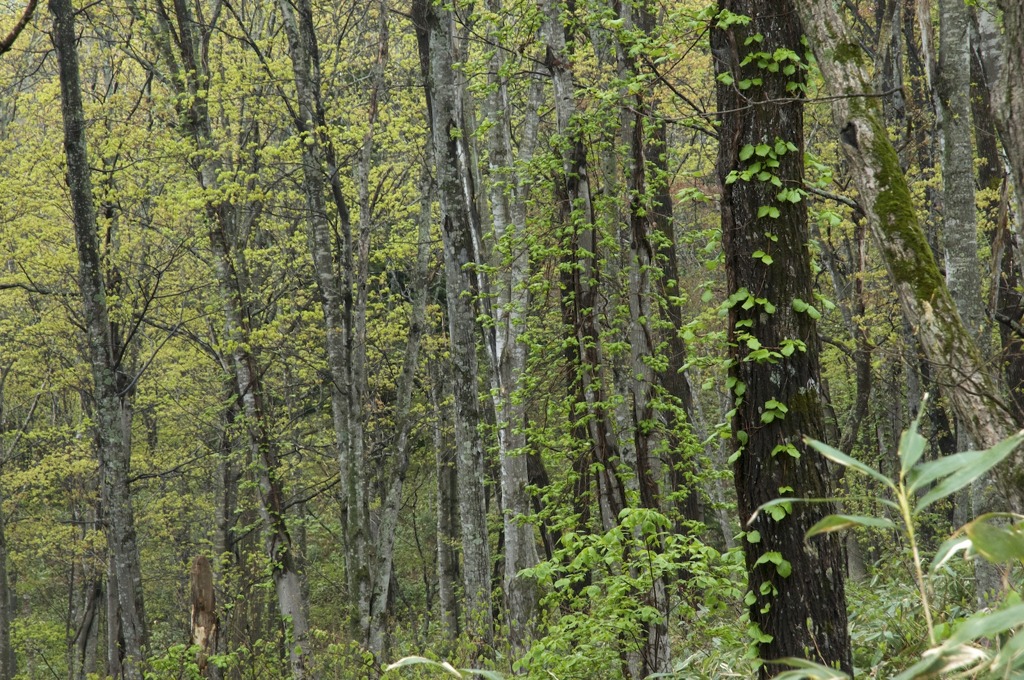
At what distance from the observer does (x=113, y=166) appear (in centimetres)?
1592

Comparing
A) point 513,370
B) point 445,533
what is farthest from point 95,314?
point 445,533

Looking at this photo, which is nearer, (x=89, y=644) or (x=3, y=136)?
(x=3, y=136)

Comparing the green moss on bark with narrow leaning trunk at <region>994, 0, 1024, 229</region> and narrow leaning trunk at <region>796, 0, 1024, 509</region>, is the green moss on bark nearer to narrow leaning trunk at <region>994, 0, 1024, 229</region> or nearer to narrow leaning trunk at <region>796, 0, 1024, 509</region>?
narrow leaning trunk at <region>796, 0, 1024, 509</region>

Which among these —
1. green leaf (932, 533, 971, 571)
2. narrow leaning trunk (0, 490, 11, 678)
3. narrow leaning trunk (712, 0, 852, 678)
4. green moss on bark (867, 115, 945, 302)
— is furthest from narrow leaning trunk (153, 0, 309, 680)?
green leaf (932, 533, 971, 571)

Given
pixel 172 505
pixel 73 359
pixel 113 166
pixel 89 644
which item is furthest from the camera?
pixel 172 505

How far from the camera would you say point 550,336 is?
1418cm

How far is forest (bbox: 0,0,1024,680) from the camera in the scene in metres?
4.86

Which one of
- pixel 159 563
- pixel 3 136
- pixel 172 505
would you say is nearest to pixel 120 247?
pixel 3 136

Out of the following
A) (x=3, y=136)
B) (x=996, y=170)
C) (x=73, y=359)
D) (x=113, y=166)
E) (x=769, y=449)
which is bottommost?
(x=769, y=449)

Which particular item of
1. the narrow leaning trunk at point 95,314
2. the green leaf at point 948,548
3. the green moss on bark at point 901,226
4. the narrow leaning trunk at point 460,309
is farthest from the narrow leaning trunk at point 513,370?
the green leaf at point 948,548

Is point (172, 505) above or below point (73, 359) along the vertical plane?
below

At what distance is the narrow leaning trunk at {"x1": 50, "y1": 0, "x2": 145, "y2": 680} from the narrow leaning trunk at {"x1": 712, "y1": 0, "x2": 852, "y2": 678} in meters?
7.12

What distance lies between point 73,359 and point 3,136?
16.7 ft

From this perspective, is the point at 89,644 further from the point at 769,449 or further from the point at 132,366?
the point at 769,449
